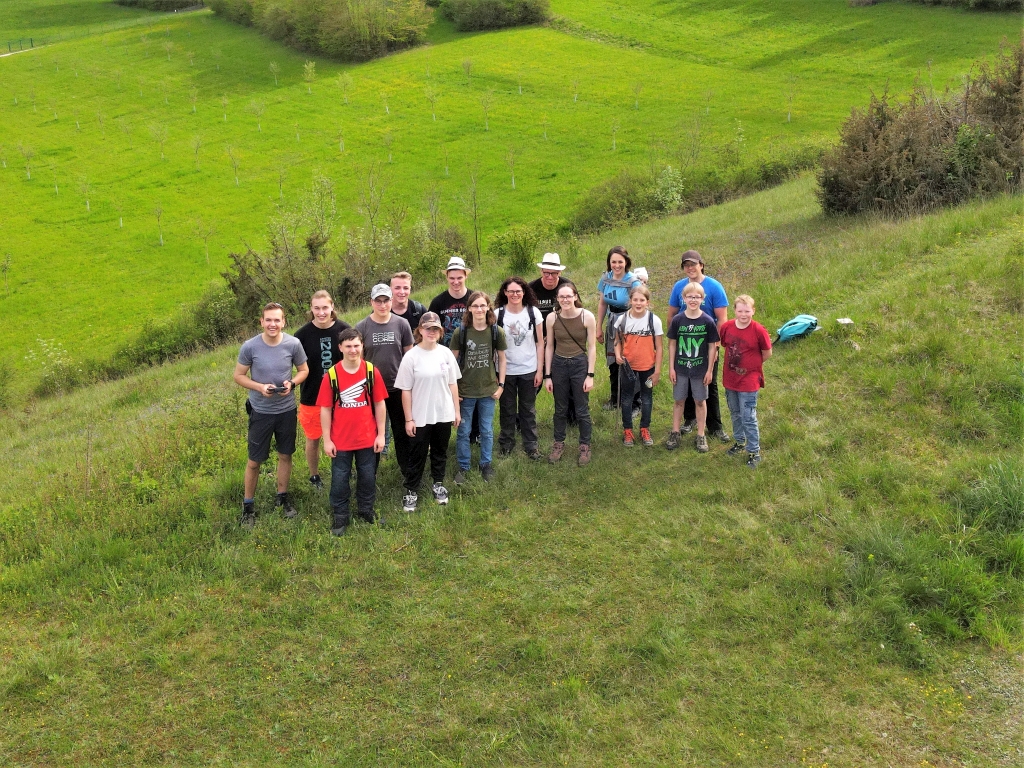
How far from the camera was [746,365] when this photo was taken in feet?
24.9

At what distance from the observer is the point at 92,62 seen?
69562mm

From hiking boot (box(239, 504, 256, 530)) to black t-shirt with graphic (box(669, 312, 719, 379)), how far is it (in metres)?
5.10

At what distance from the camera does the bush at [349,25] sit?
65562 millimetres

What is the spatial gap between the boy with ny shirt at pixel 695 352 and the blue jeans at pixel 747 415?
34 centimetres

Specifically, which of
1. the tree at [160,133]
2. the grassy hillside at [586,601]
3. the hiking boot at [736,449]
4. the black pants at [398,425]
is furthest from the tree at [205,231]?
the hiking boot at [736,449]

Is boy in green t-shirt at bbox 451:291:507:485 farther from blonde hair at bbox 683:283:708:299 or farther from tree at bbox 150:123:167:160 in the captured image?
tree at bbox 150:123:167:160

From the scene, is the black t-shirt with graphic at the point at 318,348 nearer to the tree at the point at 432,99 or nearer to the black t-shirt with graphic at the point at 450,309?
the black t-shirt with graphic at the point at 450,309

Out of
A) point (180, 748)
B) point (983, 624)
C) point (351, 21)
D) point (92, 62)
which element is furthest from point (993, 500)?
point (92, 62)

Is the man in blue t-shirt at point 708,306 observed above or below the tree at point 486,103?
below

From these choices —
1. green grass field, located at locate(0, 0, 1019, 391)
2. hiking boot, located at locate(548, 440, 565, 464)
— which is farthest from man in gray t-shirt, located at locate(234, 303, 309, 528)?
green grass field, located at locate(0, 0, 1019, 391)

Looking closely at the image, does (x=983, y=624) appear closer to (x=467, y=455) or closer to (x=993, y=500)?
(x=993, y=500)

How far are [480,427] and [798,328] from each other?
17.0 ft

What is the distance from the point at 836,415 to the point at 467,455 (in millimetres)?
4548

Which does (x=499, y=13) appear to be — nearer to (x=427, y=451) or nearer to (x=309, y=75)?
(x=309, y=75)
